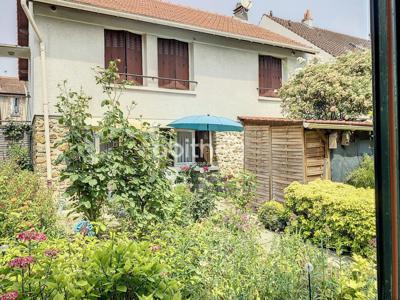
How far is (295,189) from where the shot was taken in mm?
5234

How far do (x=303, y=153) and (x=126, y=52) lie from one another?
5467 mm

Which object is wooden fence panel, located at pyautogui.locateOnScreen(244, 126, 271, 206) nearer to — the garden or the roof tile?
the garden

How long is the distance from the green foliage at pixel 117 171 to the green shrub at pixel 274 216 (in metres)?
2.46

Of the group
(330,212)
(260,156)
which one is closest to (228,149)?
(260,156)

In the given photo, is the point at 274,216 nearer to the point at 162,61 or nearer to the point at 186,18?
the point at 162,61

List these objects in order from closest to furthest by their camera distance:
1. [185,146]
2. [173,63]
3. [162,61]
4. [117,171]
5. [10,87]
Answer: [117,171]
[162,61]
[173,63]
[185,146]
[10,87]

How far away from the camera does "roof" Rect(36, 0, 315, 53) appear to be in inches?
309

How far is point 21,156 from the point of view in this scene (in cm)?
928

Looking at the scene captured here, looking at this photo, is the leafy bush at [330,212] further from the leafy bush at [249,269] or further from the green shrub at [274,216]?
the leafy bush at [249,269]

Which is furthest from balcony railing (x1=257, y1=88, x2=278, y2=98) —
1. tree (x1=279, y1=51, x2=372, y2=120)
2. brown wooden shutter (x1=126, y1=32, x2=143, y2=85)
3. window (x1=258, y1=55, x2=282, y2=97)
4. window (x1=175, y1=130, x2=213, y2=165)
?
brown wooden shutter (x1=126, y1=32, x2=143, y2=85)

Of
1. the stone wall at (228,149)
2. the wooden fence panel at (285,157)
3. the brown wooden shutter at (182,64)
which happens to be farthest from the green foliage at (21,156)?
the wooden fence panel at (285,157)

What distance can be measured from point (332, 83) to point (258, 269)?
855cm

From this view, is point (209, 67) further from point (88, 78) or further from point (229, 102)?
point (88, 78)

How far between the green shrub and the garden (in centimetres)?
2
